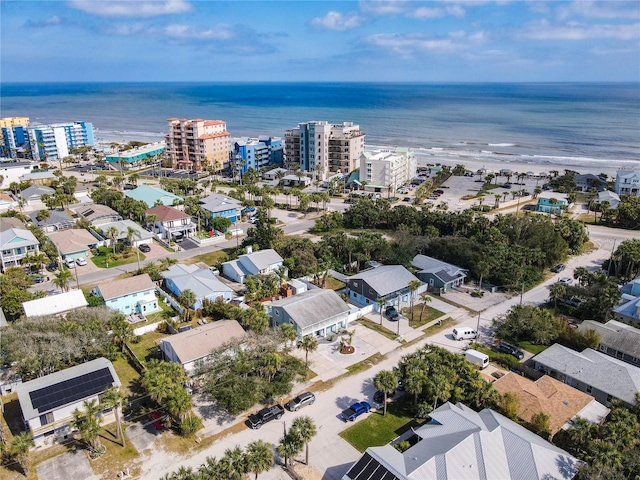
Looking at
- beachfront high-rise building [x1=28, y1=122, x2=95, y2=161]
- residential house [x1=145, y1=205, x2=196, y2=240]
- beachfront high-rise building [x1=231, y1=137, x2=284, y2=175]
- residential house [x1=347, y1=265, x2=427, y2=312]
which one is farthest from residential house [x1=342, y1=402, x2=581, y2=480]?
beachfront high-rise building [x1=28, y1=122, x2=95, y2=161]

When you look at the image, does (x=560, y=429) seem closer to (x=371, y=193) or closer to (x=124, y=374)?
(x=124, y=374)

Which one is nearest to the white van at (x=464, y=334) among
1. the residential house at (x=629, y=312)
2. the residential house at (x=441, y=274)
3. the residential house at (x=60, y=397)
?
the residential house at (x=441, y=274)

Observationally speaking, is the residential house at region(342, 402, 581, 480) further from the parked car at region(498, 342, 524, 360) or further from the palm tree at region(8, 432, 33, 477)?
the palm tree at region(8, 432, 33, 477)

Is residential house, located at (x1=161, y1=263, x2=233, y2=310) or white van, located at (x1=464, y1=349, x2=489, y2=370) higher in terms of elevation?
residential house, located at (x1=161, y1=263, x2=233, y2=310)

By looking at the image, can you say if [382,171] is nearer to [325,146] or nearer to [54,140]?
[325,146]

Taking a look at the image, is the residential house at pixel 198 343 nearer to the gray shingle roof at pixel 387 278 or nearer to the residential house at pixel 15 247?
the gray shingle roof at pixel 387 278
